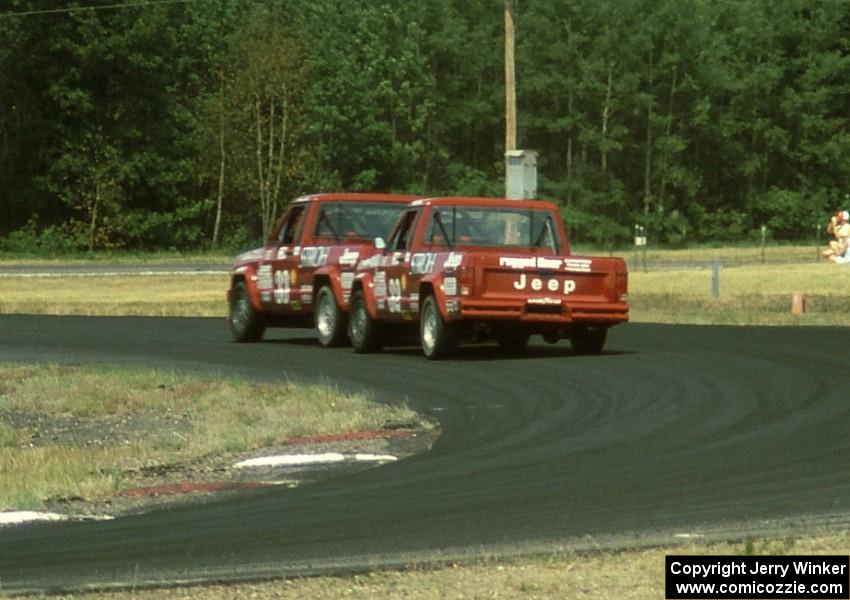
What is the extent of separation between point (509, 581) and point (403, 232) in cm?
1568

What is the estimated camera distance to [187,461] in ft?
50.5

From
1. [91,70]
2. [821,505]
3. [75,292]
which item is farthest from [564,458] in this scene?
[91,70]

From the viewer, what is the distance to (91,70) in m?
81.6

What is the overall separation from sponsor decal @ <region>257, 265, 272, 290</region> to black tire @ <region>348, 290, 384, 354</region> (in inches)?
85.5

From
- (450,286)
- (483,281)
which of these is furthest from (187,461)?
(483,281)

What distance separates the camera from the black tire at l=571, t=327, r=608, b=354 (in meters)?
24.2

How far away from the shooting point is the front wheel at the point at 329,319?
26016 mm

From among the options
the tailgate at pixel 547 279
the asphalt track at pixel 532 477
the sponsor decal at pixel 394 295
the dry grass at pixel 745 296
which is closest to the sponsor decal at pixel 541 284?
the tailgate at pixel 547 279

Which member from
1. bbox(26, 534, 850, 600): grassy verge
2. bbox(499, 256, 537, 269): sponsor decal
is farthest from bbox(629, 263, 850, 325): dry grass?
bbox(26, 534, 850, 600): grassy verge

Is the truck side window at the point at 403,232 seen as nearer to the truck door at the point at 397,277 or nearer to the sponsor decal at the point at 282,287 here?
the truck door at the point at 397,277

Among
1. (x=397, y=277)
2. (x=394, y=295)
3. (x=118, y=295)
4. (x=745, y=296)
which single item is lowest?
(x=118, y=295)

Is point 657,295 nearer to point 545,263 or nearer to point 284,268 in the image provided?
point 284,268

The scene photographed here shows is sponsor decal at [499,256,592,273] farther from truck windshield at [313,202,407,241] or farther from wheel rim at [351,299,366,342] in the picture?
truck windshield at [313,202,407,241]

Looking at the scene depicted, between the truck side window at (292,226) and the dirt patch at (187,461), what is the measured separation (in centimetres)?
797
